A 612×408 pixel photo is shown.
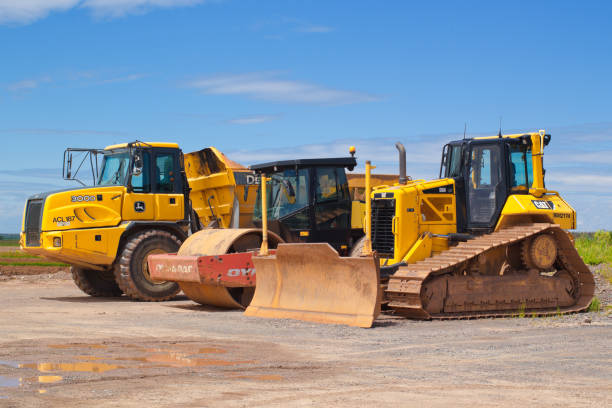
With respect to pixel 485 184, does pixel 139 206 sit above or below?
below

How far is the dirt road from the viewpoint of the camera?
6883 millimetres

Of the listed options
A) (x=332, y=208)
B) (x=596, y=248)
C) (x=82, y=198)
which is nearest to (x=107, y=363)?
(x=332, y=208)

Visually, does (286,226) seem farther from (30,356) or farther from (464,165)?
(30,356)

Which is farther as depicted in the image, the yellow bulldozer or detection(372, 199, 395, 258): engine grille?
the yellow bulldozer

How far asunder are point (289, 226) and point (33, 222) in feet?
19.3

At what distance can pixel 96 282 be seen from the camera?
759 inches

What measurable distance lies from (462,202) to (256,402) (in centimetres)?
853

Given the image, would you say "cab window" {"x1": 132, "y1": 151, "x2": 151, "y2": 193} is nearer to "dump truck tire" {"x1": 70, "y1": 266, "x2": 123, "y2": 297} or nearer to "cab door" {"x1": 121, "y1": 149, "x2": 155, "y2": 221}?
"cab door" {"x1": 121, "y1": 149, "x2": 155, "y2": 221}

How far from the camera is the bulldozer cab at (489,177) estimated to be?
14.2 m

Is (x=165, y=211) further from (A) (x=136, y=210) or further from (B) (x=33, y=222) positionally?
(B) (x=33, y=222)

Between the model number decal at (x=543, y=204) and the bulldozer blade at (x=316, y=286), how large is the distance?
3.73m

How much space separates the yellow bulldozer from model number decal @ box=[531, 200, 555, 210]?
10.8 ft

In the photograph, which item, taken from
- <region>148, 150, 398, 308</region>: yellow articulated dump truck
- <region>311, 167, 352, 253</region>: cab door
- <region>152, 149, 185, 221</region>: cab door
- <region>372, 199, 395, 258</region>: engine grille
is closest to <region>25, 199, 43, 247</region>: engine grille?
<region>152, 149, 185, 221</region>: cab door

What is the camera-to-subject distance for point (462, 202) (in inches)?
567
